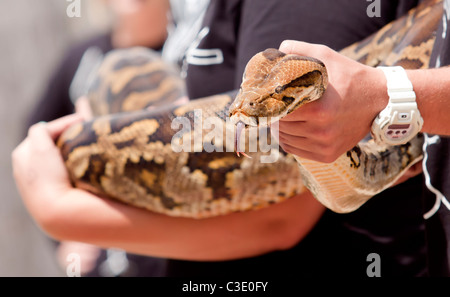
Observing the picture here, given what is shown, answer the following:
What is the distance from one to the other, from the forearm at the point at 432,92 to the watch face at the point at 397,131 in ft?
0.10

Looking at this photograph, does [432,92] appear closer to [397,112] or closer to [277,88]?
[397,112]

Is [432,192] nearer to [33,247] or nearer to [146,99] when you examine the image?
[146,99]

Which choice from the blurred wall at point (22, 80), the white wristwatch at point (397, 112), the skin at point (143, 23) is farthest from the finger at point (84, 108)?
the blurred wall at point (22, 80)

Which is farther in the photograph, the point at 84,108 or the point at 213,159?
the point at 84,108

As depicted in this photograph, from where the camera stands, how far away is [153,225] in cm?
105

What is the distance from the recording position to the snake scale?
2.69 feet

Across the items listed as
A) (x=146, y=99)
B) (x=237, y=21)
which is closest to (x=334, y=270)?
(x=237, y=21)

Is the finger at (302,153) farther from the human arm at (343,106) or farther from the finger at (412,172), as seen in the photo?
the finger at (412,172)

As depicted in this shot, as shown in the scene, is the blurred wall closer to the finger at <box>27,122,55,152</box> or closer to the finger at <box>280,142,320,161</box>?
the finger at <box>27,122,55,152</box>

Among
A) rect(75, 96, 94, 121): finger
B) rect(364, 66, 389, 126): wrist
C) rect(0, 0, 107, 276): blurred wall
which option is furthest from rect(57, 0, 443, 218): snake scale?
rect(0, 0, 107, 276): blurred wall

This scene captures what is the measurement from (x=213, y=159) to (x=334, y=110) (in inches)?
18.0

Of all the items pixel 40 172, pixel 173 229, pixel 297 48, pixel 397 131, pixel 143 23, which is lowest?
pixel 173 229

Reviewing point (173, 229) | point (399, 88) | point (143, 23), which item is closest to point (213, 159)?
point (173, 229)

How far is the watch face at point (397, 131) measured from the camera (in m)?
0.63
